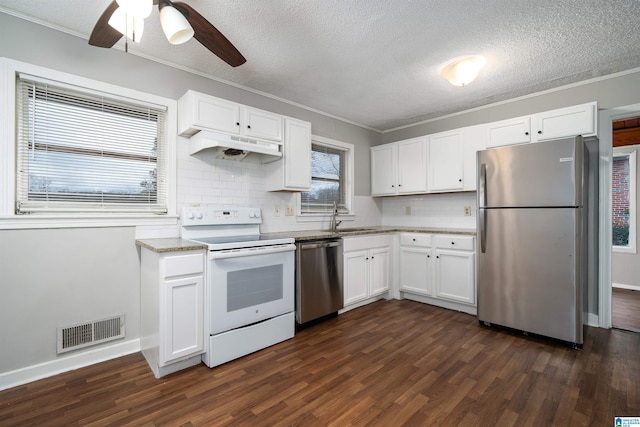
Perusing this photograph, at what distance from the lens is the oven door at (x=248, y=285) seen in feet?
7.36

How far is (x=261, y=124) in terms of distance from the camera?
9.60 ft

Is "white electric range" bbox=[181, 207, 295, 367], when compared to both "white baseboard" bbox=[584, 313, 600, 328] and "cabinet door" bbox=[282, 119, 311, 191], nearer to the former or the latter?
"cabinet door" bbox=[282, 119, 311, 191]

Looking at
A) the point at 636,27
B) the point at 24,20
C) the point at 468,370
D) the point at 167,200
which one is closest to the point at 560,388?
the point at 468,370

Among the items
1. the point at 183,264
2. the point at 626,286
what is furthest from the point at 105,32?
the point at 626,286

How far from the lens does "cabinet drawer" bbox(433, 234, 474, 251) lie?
3.30 metres

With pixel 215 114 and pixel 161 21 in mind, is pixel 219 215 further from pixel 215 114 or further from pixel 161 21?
pixel 161 21

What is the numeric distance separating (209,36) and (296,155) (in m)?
1.57

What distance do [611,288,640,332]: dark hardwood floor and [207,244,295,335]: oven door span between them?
328cm

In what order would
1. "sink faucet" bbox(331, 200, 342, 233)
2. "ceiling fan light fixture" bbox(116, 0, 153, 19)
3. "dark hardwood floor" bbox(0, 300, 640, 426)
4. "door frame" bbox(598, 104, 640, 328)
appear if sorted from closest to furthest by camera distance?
"ceiling fan light fixture" bbox(116, 0, 153, 19) < "dark hardwood floor" bbox(0, 300, 640, 426) < "door frame" bbox(598, 104, 640, 328) < "sink faucet" bbox(331, 200, 342, 233)

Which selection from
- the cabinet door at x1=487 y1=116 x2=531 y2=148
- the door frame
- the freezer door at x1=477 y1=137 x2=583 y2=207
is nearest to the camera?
the freezer door at x1=477 y1=137 x2=583 y2=207

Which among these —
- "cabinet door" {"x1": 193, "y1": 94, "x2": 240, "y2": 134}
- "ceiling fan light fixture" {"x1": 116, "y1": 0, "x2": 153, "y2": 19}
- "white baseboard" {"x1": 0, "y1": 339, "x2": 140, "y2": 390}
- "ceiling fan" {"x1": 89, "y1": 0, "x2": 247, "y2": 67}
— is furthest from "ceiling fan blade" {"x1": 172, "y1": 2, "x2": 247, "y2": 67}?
"white baseboard" {"x1": 0, "y1": 339, "x2": 140, "y2": 390}

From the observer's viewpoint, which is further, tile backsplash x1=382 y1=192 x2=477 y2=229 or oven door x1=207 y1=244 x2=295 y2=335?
tile backsplash x1=382 y1=192 x2=477 y2=229

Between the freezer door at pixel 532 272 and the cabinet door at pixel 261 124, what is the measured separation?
222cm

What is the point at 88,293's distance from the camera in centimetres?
228
